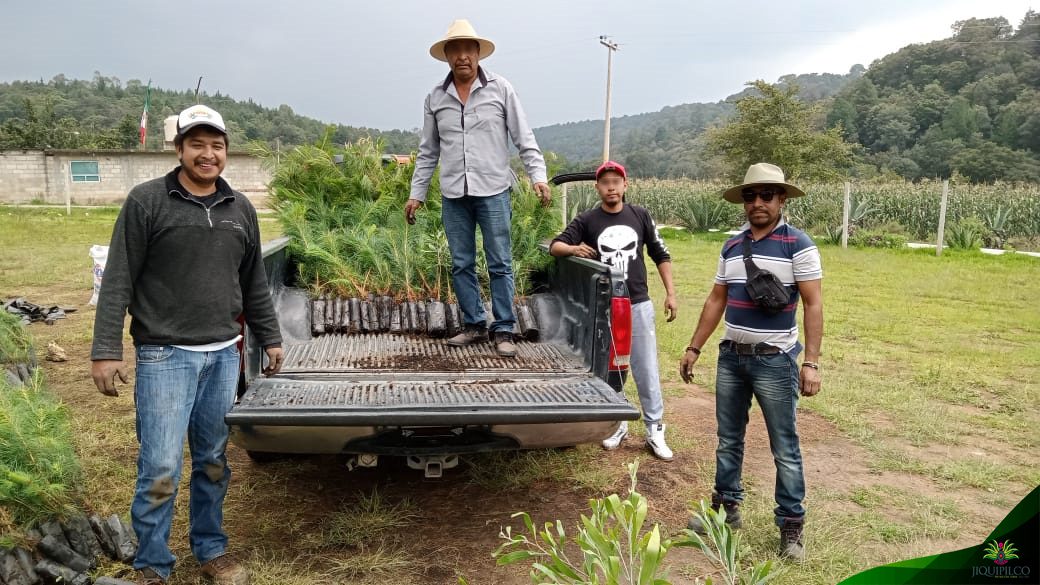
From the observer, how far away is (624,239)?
439 centimetres

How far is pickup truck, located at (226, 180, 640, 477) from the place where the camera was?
9.78 ft

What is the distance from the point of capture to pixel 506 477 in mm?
4246

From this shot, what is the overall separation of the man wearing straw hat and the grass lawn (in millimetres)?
925

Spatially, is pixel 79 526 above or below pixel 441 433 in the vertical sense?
below

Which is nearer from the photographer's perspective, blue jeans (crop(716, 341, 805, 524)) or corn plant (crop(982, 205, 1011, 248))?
blue jeans (crop(716, 341, 805, 524))

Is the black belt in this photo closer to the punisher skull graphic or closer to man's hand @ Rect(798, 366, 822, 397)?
man's hand @ Rect(798, 366, 822, 397)

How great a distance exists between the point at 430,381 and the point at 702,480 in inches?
67.0

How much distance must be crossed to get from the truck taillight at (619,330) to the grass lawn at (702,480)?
800 mm

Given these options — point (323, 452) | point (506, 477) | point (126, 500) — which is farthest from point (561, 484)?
point (126, 500)

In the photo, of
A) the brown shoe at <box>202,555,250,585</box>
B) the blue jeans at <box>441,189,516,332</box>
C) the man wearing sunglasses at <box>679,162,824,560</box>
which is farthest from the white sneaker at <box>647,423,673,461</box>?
the brown shoe at <box>202,555,250,585</box>

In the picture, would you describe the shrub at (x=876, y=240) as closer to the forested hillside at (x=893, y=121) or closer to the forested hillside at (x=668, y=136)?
the forested hillside at (x=893, y=121)

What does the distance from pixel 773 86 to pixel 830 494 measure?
2579 centimetres

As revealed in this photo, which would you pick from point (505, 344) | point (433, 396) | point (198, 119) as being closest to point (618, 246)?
point (505, 344)

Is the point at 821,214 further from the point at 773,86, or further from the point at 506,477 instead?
the point at 506,477
